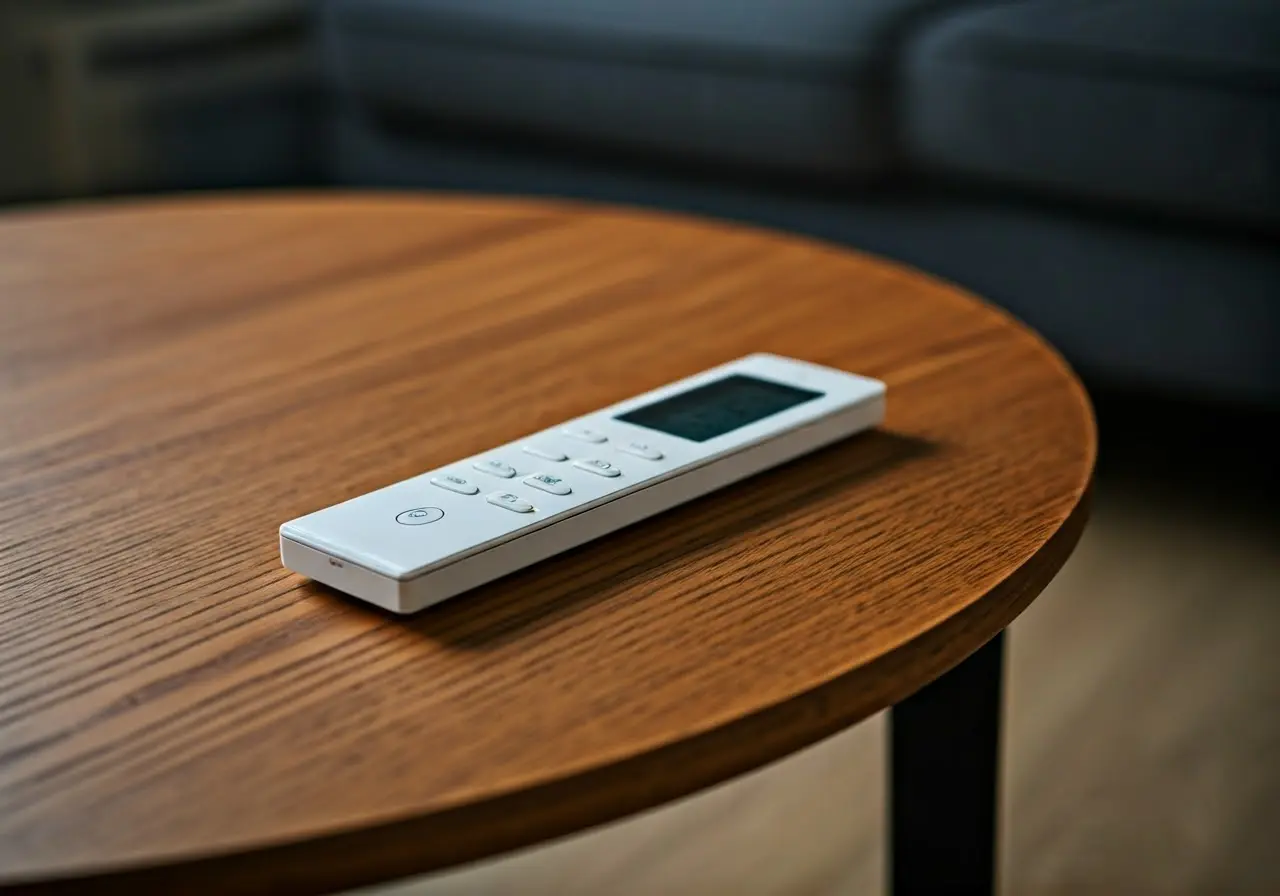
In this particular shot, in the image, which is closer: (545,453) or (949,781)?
(545,453)

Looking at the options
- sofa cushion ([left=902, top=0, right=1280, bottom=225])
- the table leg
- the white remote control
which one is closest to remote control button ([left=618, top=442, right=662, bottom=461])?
the white remote control

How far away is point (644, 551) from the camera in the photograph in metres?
0.48

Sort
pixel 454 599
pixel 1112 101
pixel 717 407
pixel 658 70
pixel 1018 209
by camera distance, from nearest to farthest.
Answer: pixel 454 599 < pixel 717 407 < pixel 1112 101 < pixel 1018 209 < pixel 658 70

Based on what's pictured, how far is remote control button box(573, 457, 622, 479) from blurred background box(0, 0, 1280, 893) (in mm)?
424

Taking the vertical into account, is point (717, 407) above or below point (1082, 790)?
above

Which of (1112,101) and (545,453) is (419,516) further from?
(1112,101)

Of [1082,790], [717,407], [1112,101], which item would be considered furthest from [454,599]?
[1112,101]

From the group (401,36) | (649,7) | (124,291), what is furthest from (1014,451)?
(401,36)

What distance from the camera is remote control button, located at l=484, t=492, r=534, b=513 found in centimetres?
A: 48

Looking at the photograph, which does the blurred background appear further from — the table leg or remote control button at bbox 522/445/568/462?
remote control button at bbox 522/445/568/462

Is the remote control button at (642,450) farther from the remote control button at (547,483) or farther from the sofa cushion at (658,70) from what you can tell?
the sofa cushion at (658,70)

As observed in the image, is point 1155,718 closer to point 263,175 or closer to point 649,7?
point 649,7

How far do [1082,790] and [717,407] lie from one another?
19.4 inches

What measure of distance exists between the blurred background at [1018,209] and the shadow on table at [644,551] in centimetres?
39
